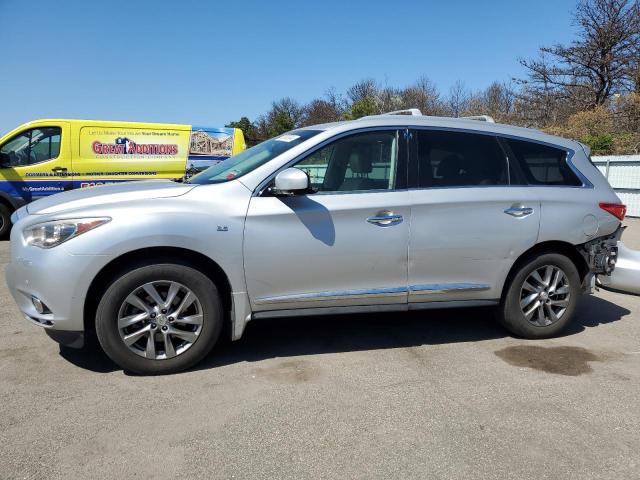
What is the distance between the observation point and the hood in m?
3.52

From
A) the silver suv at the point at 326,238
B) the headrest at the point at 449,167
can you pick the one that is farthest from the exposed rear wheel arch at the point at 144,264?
the headrest at the point at 449,167

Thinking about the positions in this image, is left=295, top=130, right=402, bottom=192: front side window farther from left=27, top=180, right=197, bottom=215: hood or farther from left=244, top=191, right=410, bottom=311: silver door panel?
left=27, top=180, right=197, bottom=215: hood

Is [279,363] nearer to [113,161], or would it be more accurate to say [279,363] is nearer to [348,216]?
[348,216]

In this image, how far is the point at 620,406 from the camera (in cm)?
332

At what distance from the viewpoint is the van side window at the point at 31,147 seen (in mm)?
10148

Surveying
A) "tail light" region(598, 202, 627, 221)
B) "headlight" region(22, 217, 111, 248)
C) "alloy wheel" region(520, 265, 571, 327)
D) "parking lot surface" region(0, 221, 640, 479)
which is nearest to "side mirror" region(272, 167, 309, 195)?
"headlight" region(22, 217, 111, 248)

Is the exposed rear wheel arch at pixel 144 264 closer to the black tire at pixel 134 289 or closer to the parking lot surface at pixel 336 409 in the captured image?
the black tire at pixel 134 289

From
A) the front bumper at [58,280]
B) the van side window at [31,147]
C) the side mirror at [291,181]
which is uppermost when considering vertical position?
the van side window at [31,147]

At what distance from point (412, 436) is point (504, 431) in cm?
55

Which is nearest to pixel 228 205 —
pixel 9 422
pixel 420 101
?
pixel 9 422

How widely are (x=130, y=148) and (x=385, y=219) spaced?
9.01 metres

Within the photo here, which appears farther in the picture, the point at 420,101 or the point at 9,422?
the point at 420,101

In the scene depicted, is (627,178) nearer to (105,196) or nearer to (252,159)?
(252,159)

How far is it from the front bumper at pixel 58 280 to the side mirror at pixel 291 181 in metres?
1.25
